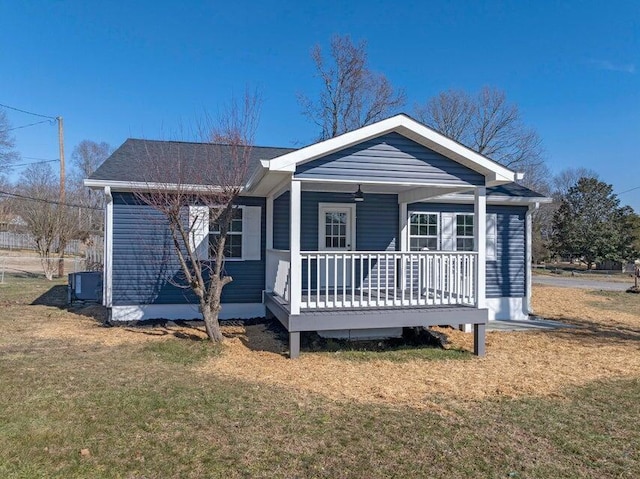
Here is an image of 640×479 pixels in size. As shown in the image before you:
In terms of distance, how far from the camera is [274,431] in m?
3.90

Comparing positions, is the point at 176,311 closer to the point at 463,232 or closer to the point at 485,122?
the point at 463,232

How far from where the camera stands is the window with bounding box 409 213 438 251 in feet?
33.2

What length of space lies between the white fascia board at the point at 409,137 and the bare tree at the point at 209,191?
4.55 ft

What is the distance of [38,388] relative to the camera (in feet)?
16.2

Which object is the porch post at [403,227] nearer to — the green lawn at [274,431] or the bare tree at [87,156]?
Result: the green lawn at [274,431]

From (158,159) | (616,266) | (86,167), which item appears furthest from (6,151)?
(616,266)

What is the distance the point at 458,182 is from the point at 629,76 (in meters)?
14.2

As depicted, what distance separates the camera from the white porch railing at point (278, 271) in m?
7.88

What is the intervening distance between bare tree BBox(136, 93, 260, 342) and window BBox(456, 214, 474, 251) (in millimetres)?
5321

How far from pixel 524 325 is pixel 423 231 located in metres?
3.13

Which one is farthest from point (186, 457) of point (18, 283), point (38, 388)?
point (18, 283)

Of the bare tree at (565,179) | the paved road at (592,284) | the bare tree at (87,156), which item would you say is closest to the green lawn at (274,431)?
the paved road at (592,284)

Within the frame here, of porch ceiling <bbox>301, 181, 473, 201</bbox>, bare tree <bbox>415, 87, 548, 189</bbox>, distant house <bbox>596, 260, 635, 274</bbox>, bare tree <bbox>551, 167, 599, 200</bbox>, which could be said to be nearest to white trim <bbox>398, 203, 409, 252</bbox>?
porch ceiling <bbox>301, 181, 473, 201</bbox>

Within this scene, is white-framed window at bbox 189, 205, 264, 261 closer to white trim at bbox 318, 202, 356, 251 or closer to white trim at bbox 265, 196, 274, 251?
white trim at bbox 265, 196, 274, 251
